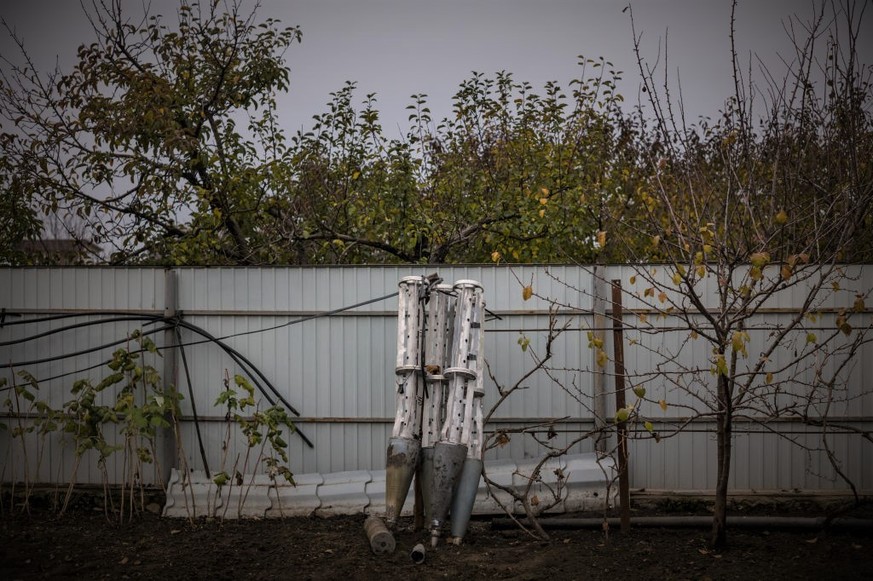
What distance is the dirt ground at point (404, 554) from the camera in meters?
4.91

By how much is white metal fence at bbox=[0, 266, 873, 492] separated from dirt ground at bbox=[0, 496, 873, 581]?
30.7 inches

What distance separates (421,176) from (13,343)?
535cm

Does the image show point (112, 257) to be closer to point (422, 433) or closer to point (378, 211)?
point (378, 211)

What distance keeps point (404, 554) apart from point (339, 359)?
2.07m

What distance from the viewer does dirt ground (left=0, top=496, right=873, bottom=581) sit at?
4.91m

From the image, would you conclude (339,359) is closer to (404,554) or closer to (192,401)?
(192,401)

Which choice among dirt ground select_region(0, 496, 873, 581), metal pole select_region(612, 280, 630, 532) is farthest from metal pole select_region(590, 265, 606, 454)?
dirt ground select_region(0, 496, 873, 581)

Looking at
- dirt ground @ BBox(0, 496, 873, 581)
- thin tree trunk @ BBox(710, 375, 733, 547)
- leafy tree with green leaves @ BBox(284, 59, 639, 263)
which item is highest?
leafy tree with green leaves @ BBox(284, 59, 639, 263)

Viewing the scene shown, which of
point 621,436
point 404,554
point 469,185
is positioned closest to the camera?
point 404,554

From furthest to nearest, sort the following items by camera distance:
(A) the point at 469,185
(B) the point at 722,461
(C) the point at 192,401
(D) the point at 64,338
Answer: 1. (A) the point at 469,185
2. (D) the point at 64,338
3. (C) the point at 192,401
4. (B) the point at 722,461

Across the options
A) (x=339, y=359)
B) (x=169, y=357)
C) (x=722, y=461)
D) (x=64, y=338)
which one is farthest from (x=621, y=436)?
(x=64, y=338)

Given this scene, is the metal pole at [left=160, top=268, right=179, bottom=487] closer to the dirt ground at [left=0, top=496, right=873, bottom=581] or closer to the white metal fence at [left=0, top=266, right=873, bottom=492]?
the white metal fence at [left=0, top=266, right=873, bottom=492]

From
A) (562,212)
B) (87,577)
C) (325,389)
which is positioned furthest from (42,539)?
(562,212)

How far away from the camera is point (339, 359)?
681 centimetres
